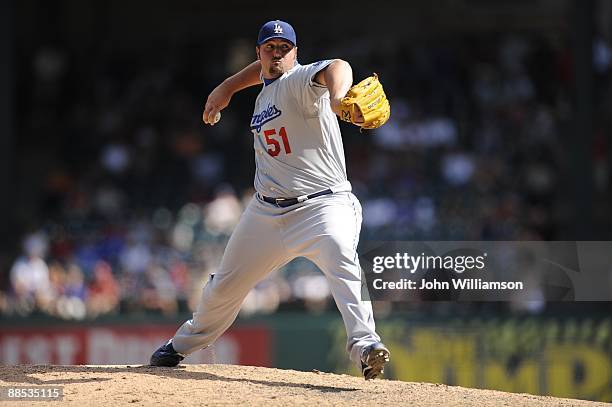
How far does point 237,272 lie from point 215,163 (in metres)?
10.3

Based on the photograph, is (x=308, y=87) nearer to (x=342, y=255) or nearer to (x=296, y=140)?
(x=296, y=140)

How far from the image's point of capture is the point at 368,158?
1562cm

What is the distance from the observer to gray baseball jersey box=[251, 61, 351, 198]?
579 centimetres

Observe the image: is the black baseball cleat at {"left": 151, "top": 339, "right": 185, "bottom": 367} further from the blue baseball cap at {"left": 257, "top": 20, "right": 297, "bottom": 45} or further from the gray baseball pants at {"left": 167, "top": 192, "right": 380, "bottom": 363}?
the blue baseball cap at {"left": 257, "top": 20, "right": 297, "bottom": 45}

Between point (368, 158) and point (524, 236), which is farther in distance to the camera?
point (368, 158)

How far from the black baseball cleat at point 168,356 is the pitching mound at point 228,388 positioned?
3.2 inches

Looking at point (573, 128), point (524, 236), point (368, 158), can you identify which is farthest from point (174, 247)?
point (573, 128)

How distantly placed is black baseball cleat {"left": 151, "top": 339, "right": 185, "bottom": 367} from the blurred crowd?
588cm

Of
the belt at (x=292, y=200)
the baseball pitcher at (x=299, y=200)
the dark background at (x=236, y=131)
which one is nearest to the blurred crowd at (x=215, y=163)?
the dark background at (x=236, y=131)

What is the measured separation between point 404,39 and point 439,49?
1.03m

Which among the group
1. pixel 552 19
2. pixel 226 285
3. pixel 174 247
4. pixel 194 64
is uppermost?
pixel 552 19

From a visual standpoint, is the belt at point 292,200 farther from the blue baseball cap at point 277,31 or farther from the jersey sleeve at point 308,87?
the blue baseball cap at point 277,31

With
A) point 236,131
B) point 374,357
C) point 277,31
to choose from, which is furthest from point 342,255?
point 236,131

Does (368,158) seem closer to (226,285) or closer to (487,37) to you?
(487,37)
